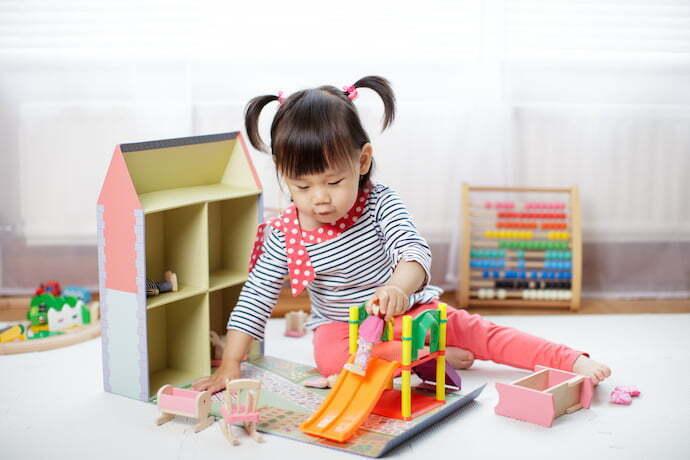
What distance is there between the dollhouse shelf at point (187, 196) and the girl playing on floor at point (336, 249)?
0.29 ft

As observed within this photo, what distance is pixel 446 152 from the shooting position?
2344 mm

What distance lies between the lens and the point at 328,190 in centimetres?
147

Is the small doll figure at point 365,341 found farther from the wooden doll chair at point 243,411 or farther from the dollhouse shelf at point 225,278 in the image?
the dollhouse shelf at point 225,278

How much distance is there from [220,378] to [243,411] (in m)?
0.20

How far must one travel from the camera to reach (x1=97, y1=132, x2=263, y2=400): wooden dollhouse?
59.5 inches

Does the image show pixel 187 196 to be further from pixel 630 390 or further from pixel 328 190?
pixel 630 390

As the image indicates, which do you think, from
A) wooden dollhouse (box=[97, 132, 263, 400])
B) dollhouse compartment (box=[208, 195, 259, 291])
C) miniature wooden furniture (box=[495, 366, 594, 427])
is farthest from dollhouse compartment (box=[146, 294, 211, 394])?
miniature wooden furniture (box=[495, 366, 594, 427])

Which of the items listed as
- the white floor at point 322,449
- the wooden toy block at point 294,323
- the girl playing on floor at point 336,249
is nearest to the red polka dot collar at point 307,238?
the girl playing on floor at point 336,249

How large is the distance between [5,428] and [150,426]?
23 cm

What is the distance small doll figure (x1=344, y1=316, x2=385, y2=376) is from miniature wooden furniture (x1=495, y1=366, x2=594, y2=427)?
0.24 meters

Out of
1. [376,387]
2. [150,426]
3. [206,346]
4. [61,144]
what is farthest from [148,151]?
[61,144]

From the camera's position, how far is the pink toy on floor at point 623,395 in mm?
1528

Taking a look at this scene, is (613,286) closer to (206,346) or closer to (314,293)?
(314,293)

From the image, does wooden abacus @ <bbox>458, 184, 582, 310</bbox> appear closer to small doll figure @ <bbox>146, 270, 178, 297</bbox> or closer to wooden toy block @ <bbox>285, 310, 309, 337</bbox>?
wooden toy block @ <bbox>285, 310, 309, 337</bbox>
